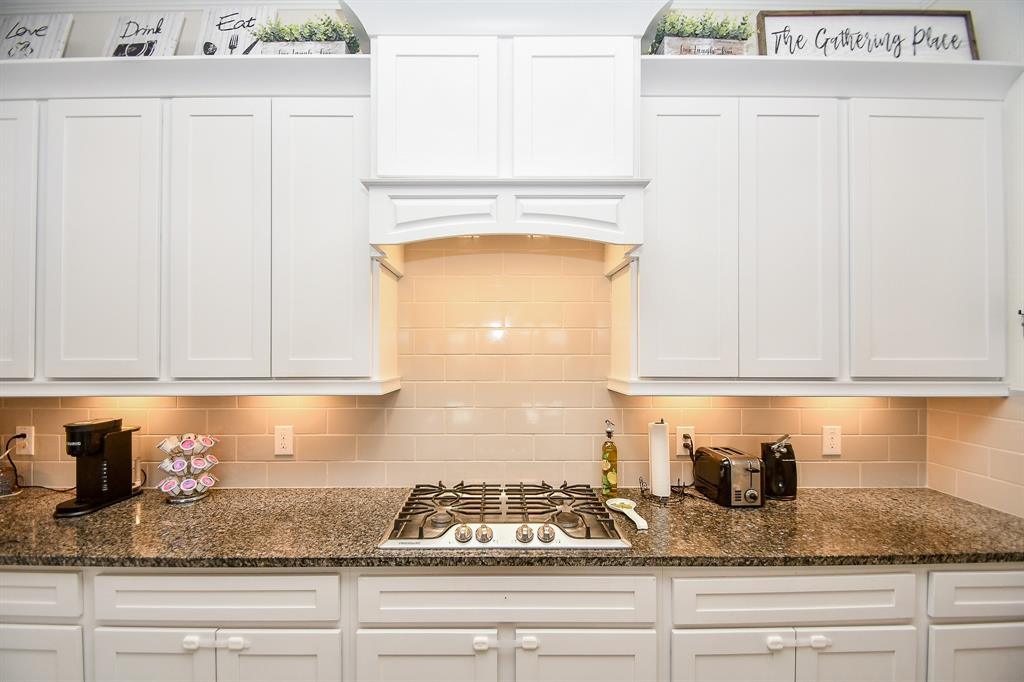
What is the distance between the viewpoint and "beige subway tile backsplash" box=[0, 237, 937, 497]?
2.00 metres

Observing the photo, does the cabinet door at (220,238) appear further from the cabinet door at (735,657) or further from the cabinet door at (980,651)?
the cabinet door at (980,651)

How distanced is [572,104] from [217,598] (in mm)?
1906

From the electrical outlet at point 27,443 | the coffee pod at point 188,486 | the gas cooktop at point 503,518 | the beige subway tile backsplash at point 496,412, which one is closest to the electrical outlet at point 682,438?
the beige subway tile backsplash at point 496,412

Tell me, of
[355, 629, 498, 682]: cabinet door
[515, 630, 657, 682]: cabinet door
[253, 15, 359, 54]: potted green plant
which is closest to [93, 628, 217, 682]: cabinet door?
[355, 629, 498, 682]: cabinet door

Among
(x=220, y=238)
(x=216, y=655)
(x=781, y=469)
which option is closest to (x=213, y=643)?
(x=216, y=655)

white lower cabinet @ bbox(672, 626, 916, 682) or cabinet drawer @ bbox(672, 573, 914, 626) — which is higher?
cabinet drawer @ bbox(672, 573, 914, 626)

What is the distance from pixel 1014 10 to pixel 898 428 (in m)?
A: 1.62

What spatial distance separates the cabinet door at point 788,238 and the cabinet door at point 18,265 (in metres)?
2.55

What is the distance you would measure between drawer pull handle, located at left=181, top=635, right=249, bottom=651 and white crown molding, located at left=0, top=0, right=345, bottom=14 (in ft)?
8.03

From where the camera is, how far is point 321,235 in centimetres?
169

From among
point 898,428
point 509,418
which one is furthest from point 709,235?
point 898,428

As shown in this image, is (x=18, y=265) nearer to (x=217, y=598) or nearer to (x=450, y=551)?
(x=217, y=598)

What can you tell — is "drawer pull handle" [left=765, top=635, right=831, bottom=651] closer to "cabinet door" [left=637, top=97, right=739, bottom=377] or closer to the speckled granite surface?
the speckled granite surface

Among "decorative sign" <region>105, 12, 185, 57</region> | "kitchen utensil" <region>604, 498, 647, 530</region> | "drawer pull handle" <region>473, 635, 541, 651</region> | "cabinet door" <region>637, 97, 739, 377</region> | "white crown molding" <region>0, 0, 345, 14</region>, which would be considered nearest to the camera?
"drawer pull handle" <region>473, 635, 541, 651</region>
